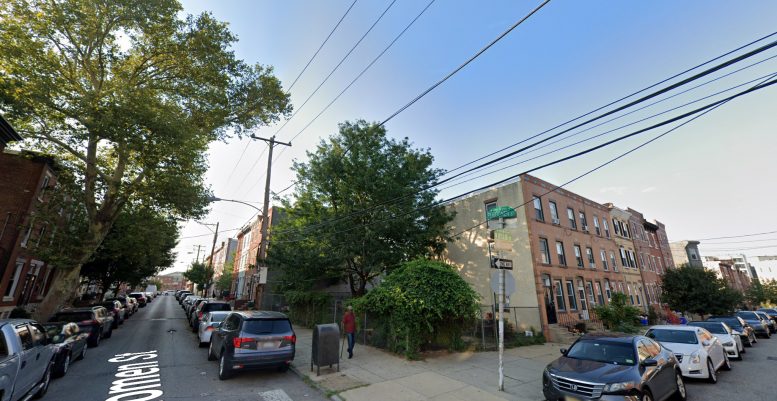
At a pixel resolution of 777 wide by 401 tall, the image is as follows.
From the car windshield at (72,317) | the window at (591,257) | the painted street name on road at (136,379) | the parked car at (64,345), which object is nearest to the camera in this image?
the painted street name on road at (136,379)

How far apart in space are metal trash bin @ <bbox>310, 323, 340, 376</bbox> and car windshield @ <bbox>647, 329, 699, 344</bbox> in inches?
409

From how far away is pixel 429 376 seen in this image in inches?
349

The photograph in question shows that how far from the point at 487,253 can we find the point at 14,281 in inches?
1151

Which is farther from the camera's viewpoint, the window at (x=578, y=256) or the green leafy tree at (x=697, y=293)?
the green leafy tree at (x=697, y=293)

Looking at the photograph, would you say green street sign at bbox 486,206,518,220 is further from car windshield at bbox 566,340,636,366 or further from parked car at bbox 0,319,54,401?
parked car at bbox 0,319,54,401

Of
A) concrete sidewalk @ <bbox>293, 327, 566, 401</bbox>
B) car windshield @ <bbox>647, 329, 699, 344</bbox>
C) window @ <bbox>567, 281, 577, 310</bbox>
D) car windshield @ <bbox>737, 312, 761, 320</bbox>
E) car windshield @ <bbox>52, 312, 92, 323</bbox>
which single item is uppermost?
window @ <bbox>567, 281, 577, 310</bbox>

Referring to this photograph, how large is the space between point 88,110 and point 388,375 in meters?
16.7

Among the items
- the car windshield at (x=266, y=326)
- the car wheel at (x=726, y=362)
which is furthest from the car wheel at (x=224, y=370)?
the car wheel at (x=726, y=362)

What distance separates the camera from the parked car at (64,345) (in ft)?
23.8

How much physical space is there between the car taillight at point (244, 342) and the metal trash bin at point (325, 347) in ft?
5.60

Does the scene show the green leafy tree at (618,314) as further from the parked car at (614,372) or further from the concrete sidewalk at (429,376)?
the parked car at (614,372)

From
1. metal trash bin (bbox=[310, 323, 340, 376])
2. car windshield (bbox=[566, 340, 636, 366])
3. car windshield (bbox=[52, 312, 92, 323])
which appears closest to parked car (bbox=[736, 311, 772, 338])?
car windshield (bbox=[566, 340, 636, 366])

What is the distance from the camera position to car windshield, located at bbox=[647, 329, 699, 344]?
952cm

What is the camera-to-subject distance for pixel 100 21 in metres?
14.4
